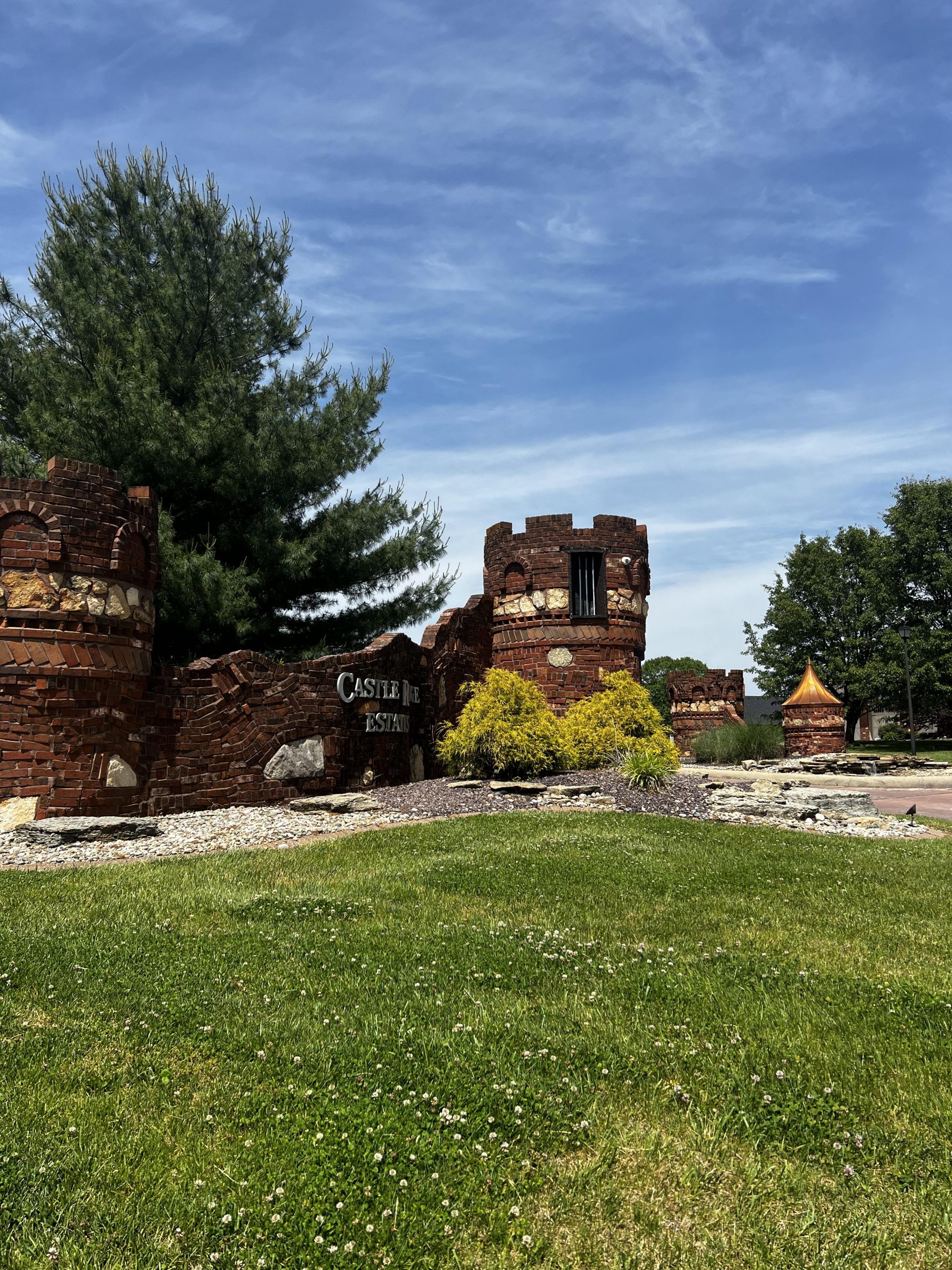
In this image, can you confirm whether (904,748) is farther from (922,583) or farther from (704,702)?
(704,702)

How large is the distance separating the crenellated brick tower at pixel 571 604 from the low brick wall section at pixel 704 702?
52.6 ft

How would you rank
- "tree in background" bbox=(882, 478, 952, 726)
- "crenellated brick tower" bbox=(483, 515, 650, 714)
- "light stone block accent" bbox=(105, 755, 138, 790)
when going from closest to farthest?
"light stone block accent" bbox=(105, 755, 138, 790) → "crenellated brick tower" bbox=(483, 515, 650, 714) → "tree in background" bbox=(882, 478, 952, 726)

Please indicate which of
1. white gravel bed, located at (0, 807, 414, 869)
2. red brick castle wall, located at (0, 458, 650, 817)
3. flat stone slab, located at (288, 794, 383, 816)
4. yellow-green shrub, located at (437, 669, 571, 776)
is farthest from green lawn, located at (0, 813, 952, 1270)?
yellow-green shrub, located at (437, 669, 571, 776)

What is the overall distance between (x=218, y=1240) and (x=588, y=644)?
17237mm

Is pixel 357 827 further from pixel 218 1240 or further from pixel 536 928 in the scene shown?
pixel 218 1240

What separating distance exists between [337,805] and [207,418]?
9090 mm

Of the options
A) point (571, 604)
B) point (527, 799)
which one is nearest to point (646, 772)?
→ point (527, 799)

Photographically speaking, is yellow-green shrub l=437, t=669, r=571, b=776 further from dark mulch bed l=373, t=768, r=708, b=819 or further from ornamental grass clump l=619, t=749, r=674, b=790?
ornamental grass clump l=619, t=749, r=674, b=790

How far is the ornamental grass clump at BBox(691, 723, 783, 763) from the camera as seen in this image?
30.5 meters

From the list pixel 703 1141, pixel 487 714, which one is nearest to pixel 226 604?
pixel 487 714


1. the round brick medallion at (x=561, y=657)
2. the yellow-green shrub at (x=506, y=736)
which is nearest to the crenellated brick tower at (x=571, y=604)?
the round brick medallion at (x=561, y=657)

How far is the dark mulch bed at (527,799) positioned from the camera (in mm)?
12820

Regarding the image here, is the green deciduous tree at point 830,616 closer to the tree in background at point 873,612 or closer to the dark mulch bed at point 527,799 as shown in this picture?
the tree in background at point 873,612

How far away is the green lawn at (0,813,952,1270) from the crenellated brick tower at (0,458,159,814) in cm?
445
